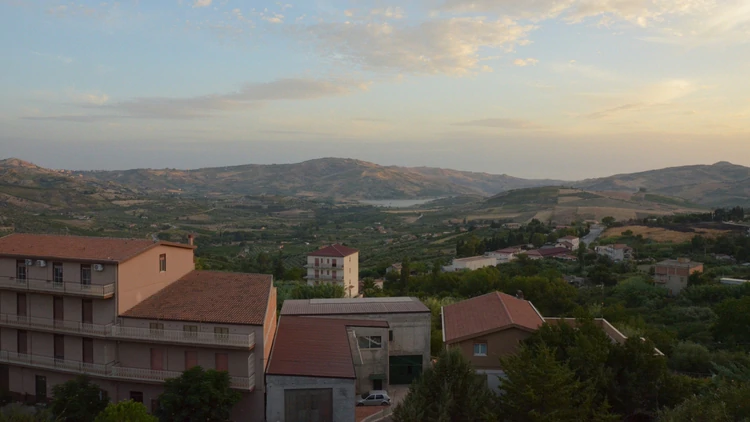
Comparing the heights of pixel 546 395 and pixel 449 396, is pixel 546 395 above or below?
above

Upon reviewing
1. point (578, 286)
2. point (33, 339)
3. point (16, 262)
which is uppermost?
point (16, 262)

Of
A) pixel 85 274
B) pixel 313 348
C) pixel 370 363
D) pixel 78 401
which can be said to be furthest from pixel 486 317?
pixel 85 274

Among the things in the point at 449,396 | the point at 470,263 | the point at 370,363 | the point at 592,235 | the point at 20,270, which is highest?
the point at 20,270

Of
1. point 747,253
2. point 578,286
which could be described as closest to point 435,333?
point 578,286

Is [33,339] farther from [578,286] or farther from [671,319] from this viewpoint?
[578,286]

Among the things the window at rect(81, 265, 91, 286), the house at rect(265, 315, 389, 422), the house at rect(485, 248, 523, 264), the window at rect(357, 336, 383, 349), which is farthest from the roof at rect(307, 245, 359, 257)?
the window at rect(81, 265, 91, 286)

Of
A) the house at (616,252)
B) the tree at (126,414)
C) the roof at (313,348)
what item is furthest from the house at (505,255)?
the tree at (126,414)

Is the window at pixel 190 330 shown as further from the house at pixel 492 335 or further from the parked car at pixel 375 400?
the house at pixel 492 335

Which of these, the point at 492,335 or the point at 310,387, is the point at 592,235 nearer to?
the point at 492,335
